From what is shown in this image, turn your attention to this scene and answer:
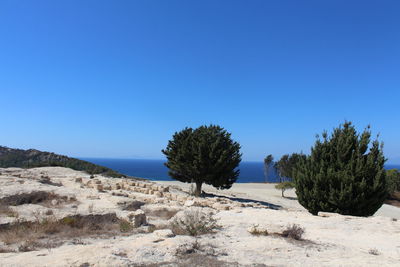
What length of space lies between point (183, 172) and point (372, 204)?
13.5 meters

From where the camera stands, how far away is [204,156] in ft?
71.9

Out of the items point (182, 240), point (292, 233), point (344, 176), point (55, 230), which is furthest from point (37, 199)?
point (344, 176)

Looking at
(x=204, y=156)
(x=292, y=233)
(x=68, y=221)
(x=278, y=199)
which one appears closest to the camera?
(x=292, y=233)

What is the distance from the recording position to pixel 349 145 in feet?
47.3

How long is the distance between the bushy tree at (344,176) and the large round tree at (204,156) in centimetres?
787

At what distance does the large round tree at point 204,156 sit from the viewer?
21.9m

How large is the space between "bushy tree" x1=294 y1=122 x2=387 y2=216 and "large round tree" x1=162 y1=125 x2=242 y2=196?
25.8 ft

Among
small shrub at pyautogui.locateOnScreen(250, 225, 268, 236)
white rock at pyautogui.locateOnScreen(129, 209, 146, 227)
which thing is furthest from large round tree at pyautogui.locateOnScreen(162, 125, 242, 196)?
small shrub at pyautogui.locateOnScreen(250, 225, 268, 236)

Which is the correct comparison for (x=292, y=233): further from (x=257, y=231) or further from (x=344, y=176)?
(x=344, y=176)

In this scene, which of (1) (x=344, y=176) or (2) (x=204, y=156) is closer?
A: (1) (x=344, y=176)

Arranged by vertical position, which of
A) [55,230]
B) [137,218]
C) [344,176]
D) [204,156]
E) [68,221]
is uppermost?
[204,156]

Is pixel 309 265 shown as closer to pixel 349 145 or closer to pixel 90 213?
pixel 90 213

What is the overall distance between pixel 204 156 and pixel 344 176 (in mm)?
10734

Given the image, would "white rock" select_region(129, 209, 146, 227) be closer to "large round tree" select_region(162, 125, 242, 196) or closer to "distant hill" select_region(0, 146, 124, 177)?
"large round tree" select_region(162, 125, 242, 196)
